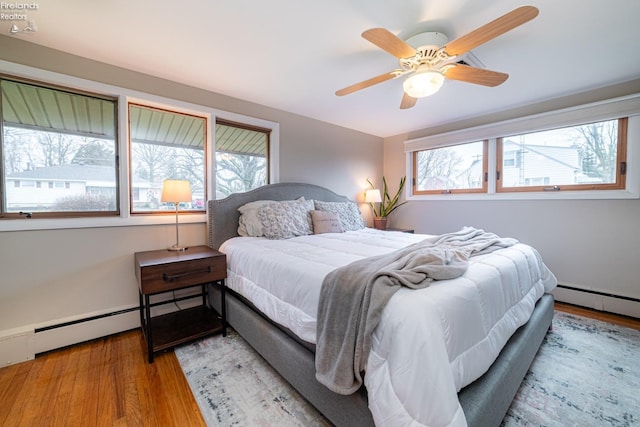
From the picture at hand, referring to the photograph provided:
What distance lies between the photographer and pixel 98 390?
5.22 ft

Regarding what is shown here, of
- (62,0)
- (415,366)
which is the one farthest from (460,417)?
(62,0)

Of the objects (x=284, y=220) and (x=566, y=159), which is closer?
(x=284, y=220)

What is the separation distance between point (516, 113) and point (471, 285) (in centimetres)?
313

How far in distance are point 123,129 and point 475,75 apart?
2.94m

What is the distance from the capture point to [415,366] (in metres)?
0.90

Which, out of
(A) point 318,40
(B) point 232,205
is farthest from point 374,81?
(B) point 232,205

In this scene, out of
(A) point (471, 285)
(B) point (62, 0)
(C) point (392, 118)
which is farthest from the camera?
(C) point (392, 118)

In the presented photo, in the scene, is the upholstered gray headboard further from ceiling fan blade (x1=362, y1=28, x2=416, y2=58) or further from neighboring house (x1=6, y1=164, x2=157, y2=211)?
ceiling fan blade (x1=362, y1=28, x2=416, y2=58)

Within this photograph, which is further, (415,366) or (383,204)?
(383,204)

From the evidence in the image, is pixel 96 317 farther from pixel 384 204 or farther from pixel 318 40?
pixel 384 204

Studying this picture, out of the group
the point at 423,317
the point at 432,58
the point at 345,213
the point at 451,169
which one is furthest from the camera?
the point at 451,169

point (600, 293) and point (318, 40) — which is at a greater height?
point (318, 40)

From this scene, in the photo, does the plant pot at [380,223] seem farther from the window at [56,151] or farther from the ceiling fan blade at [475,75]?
the window at [56,151]

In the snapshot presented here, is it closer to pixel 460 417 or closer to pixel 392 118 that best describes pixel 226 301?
pixel 460 417
